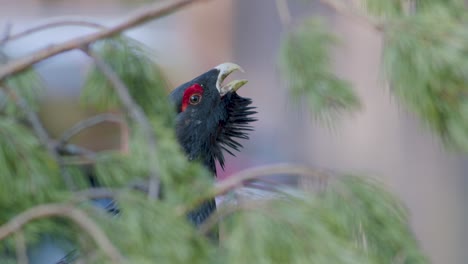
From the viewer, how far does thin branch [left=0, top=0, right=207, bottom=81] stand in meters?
1.35

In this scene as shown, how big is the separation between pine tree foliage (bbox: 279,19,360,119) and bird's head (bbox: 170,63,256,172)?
4.57 feet

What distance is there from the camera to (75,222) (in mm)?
1143

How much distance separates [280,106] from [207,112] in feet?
7.20

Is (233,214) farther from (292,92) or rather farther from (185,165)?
(292,92)

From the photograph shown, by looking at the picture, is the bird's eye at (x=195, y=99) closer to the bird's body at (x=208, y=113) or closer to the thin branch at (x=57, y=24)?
the bird's body at (x=208, y=113)

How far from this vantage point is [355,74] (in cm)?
398

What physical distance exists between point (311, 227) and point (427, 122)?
0.87ft

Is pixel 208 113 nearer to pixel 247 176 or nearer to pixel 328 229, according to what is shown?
pixel 247 176

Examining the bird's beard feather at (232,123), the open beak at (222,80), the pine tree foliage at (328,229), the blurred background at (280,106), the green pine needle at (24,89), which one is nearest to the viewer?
the pine tree foliage at (328,229)

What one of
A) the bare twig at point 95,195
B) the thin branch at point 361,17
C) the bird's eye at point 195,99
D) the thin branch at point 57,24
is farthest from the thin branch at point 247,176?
the bird's eye at point 195,99

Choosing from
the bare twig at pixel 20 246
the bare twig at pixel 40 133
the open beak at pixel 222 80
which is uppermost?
the open beak at pixel 222 80

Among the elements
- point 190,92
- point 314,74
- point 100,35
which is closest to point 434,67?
point 314,74

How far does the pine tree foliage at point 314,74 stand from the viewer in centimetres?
132

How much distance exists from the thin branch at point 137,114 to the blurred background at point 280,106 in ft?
4.25
